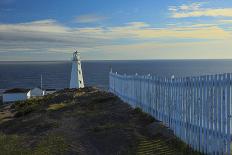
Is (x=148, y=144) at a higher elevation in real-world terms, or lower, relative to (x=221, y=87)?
lower

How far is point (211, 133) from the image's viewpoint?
9953 millimetres

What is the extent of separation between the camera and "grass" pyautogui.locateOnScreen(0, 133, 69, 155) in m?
11.6

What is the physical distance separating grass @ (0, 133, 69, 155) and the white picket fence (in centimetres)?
310

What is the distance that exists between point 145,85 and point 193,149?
18.9ft

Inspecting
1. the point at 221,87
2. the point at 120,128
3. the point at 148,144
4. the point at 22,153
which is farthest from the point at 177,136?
the point at 22,153

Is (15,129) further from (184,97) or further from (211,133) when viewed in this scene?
(211,133)

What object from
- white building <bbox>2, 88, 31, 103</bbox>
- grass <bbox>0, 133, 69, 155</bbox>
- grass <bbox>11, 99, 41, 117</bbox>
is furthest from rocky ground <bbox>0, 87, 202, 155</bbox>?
white building <bbox>2, 88, 31, 103</bbox>

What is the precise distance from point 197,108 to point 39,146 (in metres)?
4.41

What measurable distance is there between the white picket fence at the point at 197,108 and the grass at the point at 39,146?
10.2 ft

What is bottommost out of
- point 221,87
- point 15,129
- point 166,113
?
point 15,129

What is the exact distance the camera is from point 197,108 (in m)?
10.8

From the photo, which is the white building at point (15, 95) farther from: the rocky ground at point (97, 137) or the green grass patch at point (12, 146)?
the green grass patch at point (12, 146)

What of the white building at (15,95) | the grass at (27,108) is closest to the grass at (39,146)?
the grass at (27,108)

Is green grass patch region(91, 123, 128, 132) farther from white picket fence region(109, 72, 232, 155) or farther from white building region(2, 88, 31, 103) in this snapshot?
white building region(2, 88, 31, 103)
